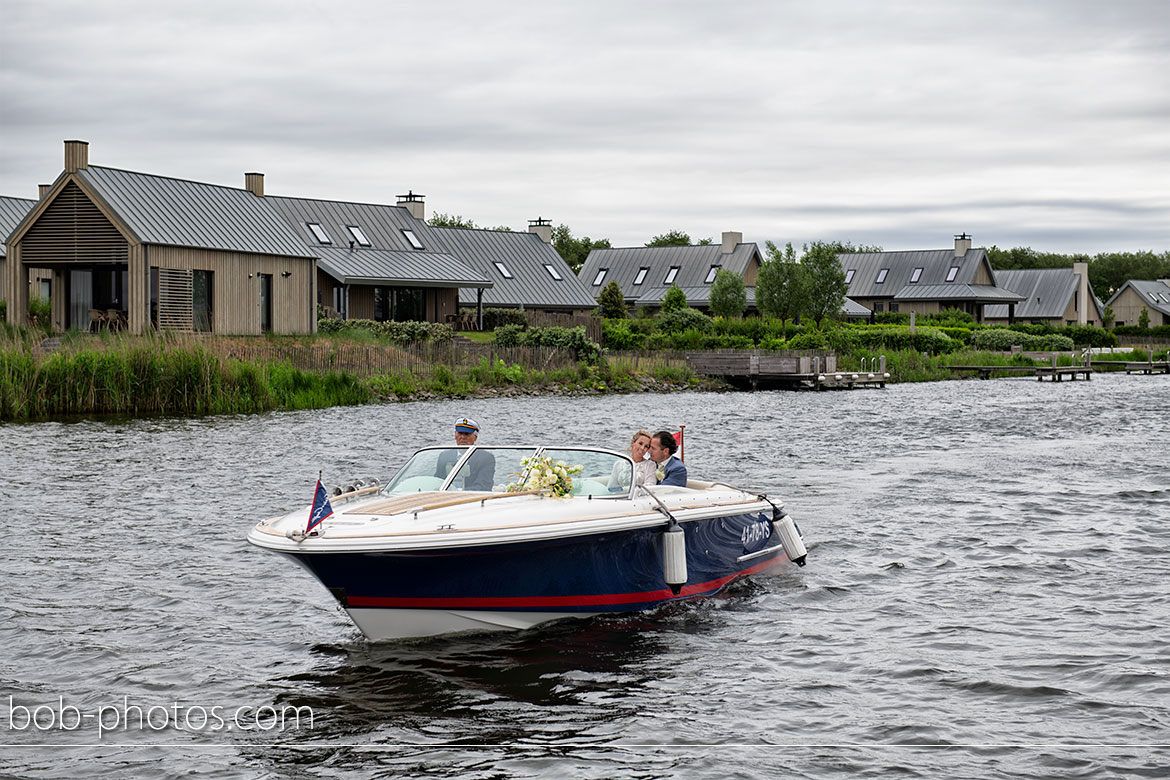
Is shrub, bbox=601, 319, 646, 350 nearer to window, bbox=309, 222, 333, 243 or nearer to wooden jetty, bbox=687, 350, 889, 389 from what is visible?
wooden jetty, bbox=687, 350, 889, 389

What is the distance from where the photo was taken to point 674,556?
1159 cm

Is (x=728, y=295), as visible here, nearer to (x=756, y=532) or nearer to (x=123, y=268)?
(x=123, y=268)

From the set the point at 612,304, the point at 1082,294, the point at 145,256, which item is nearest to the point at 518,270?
the point at 612,304

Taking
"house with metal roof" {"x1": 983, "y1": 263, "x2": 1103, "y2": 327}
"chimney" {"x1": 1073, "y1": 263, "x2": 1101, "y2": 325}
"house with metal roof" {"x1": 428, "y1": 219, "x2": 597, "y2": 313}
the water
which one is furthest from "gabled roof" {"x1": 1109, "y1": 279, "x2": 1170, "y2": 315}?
the water

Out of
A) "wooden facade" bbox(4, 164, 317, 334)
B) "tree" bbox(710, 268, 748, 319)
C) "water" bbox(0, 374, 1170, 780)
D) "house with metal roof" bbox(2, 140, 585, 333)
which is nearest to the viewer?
"water" bbox(0, 374, 1170, 780)

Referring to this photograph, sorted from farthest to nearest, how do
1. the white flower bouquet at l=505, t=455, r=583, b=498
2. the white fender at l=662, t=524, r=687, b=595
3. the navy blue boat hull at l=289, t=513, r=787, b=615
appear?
the white fender at l=662, t=524, r=687, b=595, the white flower bouquet at l=505, t=455, r=583, b=498, the navy blue boat hull at l=289, t=513, r=787, b=615

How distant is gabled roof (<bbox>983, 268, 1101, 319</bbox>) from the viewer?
10212 centimetres

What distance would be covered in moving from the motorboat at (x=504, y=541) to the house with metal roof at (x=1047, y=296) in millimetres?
92956

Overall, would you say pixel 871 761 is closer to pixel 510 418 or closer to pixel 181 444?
pixel 181 444

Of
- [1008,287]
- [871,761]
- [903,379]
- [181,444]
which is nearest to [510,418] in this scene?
[181,444]

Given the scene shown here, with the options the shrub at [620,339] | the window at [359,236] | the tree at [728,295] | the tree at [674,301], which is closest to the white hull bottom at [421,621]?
the shrub at [620,339]

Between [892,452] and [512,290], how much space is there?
40324 millimetres

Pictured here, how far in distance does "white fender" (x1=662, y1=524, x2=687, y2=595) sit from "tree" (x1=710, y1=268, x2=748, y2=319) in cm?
6286

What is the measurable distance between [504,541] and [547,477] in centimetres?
143
